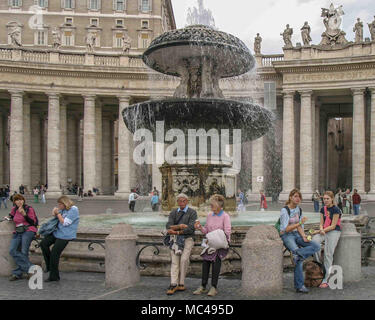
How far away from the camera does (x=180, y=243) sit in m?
8.30

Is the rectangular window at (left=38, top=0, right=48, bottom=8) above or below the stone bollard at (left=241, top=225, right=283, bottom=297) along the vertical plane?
above

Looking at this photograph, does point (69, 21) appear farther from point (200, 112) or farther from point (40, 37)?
point (200, 112)

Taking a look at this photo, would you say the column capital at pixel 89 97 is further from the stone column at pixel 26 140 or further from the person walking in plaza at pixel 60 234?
the person walking in plaza at pixel 60 234

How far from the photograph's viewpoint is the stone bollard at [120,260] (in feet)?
28.5

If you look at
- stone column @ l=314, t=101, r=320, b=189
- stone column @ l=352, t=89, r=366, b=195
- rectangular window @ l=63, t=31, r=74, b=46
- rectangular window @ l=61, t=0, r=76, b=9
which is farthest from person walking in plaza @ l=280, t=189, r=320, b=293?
rectangular window @ l=61, t=0, r=76, b=9

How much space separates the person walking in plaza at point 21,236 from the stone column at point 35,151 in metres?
42.1

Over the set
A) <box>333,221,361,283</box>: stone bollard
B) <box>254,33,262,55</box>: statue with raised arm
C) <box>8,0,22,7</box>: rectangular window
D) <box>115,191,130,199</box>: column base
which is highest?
<box>8,0,22,7</box>: rectangular window

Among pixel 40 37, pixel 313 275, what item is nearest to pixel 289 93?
pixel 313 275

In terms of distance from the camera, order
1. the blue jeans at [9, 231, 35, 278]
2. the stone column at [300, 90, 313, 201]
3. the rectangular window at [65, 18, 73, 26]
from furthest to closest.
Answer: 1. the rectangular window at [65, 18, 73, 26]
2. the stone column at [300, 90, 313, 201]
3. the blue jeans at [9, 231, 35, 278]

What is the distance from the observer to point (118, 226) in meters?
8.90

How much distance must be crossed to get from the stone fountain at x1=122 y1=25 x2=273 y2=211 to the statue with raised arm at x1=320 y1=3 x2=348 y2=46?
31.1 metres

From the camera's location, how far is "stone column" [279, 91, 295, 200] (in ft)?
140

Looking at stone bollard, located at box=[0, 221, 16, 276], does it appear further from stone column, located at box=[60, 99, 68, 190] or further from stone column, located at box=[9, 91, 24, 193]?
stone column, located at box=[60, 99, 68, 190]
